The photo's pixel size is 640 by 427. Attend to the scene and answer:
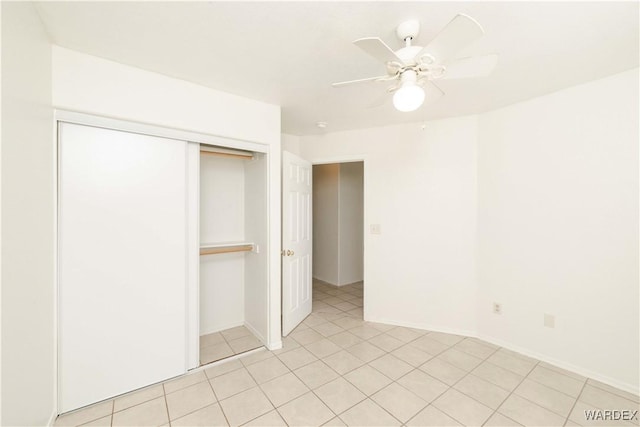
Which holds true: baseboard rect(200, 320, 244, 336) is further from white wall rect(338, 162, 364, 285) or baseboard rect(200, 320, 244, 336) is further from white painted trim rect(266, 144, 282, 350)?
white wall rect(338, 162, 364, 285)

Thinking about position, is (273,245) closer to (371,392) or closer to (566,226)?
(371,392)

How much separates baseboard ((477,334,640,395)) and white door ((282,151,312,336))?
204cm

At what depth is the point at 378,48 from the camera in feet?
3.88

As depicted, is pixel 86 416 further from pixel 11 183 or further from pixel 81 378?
pixel 11 183

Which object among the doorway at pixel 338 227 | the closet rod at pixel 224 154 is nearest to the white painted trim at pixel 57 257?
the closet rod at pixel 224 154

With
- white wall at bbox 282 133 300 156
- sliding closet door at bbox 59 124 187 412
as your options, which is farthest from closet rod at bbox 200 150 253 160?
white wall at bbox 282 133 300 156

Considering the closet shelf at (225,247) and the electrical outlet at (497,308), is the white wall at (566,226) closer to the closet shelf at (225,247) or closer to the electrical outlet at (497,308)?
the electrical outlet at (497,308)

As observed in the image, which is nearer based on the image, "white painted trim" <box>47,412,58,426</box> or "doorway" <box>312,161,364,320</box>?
"white painted trim" <box>47,412,58,426</box>

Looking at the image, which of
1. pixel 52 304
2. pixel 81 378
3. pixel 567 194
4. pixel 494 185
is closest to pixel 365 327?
Result: pixel 494 185

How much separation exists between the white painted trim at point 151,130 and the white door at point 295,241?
544 millimetres

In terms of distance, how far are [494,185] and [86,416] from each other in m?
3.89

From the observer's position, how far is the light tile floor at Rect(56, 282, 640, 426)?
1.75m

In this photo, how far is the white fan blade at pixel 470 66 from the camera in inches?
49.8

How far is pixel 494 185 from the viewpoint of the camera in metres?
2.76
